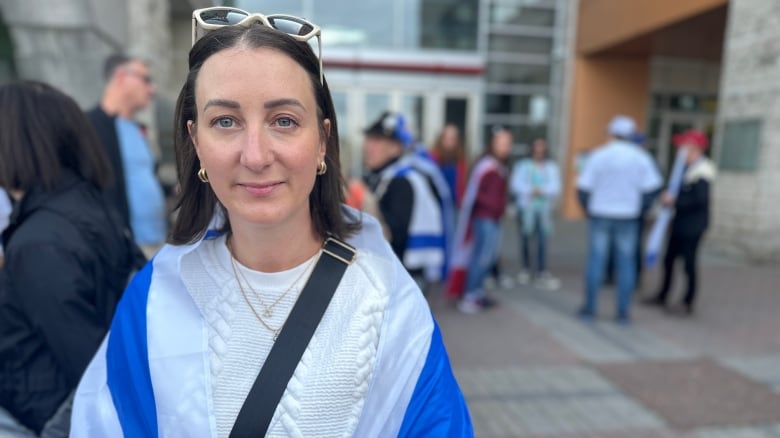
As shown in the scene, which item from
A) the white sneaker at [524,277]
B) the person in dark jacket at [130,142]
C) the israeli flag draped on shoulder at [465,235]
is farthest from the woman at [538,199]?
the person in dark jacket at [130,142]

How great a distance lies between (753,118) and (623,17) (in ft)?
13.0

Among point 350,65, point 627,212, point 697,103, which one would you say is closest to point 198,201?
point 627,212

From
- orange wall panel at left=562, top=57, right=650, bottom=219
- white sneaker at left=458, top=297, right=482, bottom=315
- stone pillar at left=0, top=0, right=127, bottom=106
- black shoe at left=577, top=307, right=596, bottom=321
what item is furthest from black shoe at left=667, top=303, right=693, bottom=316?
orange wall panel at left=562, top=57, right=650, bottom=219

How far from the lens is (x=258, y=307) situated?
4.26 feet

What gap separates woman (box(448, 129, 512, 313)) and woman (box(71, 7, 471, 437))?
4344 mm

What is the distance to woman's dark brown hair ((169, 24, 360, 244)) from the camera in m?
1.19

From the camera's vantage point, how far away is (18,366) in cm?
160

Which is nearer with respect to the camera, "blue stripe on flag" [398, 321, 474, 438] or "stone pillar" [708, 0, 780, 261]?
"blue stripe on flag" [398, 321, 474, 438]

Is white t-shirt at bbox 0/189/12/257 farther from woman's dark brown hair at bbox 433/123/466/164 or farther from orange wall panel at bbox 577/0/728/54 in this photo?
orange wall panel at bbox 577/0/728/54

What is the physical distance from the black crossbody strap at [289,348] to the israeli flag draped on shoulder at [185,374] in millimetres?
44

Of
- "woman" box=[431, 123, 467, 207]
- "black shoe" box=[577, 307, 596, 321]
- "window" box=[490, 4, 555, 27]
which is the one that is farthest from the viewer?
"window" box=[490, 4, 555, 27]

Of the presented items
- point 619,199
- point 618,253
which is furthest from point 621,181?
point 618,253

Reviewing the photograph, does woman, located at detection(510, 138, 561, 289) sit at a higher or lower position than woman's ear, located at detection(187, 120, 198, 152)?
lower

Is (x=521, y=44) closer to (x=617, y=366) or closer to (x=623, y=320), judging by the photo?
(x=623, y=320)
